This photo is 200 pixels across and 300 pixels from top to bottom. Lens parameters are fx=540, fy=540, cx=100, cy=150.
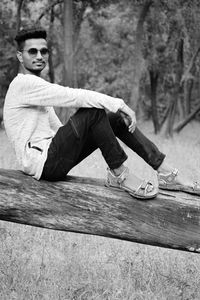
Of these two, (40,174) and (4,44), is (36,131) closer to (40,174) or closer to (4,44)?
(40,174)

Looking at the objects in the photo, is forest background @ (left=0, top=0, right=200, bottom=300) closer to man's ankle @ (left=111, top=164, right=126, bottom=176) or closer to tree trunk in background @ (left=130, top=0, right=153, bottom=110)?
tree trunk in background @ (left=130, top=0, right=153, bottom=110)

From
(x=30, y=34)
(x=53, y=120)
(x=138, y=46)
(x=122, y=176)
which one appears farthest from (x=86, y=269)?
(x=138, y=46)

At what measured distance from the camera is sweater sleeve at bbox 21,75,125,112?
4.34 m

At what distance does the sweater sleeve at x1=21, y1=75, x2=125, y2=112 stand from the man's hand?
0.05 metres

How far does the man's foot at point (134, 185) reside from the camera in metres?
4.48

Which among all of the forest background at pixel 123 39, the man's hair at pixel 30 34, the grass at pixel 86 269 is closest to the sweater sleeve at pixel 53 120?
the man's hair at pixel 30 34

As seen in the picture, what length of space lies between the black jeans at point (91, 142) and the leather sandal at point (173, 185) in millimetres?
149

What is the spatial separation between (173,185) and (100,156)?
9756 mm

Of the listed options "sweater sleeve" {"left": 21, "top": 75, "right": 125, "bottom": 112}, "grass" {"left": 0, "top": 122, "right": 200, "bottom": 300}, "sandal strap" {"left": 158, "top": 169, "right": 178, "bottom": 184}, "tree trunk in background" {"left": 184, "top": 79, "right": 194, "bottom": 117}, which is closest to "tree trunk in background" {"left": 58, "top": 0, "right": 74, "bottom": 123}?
"grass" {"left": 0, "top": 122, "right": 200, "bottom": 300}

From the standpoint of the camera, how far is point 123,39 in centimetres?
2714

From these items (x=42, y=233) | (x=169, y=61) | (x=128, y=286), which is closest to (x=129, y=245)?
(x=42, y=233)

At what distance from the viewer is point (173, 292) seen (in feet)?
15.7

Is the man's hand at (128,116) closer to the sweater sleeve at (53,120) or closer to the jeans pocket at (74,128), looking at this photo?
the jeans pocket at (74,128)

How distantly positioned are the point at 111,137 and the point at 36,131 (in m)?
0.73
